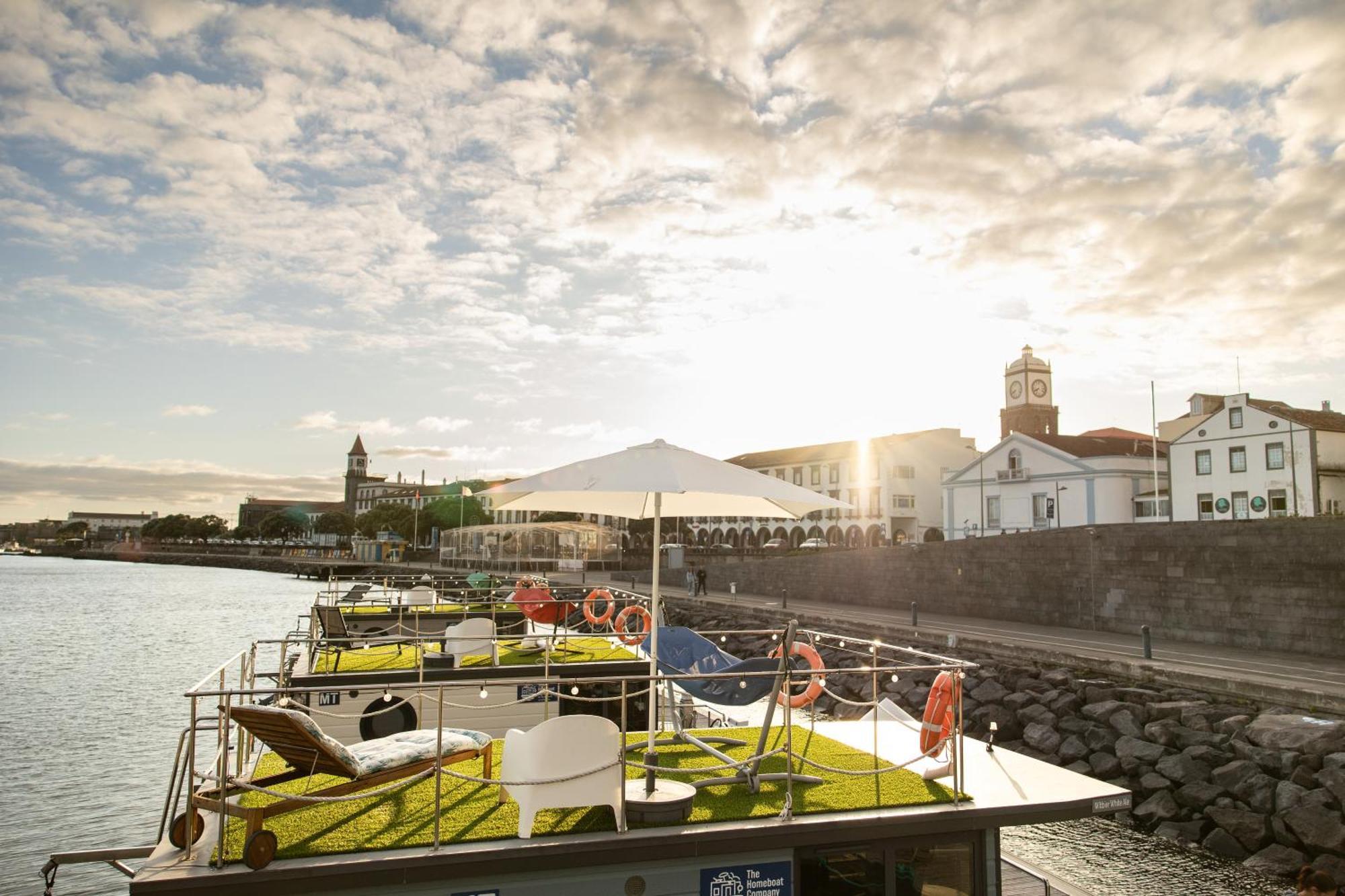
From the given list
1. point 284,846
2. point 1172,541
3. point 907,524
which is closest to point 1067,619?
point 1172,541

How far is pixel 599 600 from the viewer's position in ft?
55.2

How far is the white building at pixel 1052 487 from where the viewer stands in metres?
47.0

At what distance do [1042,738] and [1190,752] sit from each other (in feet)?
8.76

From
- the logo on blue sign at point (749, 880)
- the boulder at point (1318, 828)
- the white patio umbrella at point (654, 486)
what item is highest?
the white patio umbrella at point (654, 486)

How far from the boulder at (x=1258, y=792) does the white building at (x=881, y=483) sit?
179ft

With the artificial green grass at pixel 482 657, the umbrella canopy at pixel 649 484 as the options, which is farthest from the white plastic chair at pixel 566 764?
the artificial green grass at pixel 482 657

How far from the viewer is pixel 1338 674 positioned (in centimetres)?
1855

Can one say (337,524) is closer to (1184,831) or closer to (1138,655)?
(1138,655)

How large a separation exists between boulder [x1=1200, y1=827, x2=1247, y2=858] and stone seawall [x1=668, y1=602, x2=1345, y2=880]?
0.05ft

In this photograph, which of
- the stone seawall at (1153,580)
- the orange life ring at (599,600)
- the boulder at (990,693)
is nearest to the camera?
the orange life ring at (599,600)

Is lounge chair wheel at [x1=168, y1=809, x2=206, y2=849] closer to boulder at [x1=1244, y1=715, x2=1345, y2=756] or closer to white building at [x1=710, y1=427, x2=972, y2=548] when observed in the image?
boulder at [x1=1244, y1=715, x2=1345, y2=756]

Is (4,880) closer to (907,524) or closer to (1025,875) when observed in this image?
(1025,875)

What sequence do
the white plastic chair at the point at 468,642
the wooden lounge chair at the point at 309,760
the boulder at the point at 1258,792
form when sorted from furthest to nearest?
the boulder at the point at 1258,792 → the white plastic chair at the point at 468,642 → the wooden lounge chair at the point at 309,760

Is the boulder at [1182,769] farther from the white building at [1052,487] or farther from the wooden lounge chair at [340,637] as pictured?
the white building at [1052,487]
